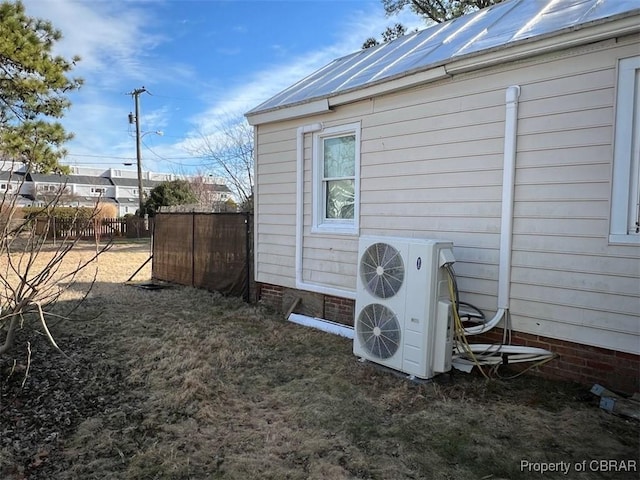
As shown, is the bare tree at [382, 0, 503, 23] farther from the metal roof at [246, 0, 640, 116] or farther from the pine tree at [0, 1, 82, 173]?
the pine tree at [0, 1, 82, 173]

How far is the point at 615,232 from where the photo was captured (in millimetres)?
3318

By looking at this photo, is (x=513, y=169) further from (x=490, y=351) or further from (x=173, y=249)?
(x=173, y=249)

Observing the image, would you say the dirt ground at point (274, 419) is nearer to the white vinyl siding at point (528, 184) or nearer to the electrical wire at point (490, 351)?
the electrical wire at point (490, 351)

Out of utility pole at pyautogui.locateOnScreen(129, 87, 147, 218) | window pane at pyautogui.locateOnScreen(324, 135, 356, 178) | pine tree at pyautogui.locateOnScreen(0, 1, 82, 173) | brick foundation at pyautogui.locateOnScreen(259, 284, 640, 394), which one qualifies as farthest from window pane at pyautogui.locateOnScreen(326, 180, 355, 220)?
utility pole at pyautogui.locateOnScreen(129, 87, 147, 218)

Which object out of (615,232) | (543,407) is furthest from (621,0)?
(543,407)

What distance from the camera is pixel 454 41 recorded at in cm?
483

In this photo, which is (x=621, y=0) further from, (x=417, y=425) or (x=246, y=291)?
(x=246, y=291)

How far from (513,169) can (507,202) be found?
31 centimetres

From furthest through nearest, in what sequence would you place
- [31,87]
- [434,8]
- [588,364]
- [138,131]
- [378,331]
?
1. [138,131]
2. [434,8]
3. [31,87]
4. [378,331]
5. [588,364]

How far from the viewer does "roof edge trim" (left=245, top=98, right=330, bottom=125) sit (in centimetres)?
557

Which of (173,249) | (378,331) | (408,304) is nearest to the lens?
(408,304)

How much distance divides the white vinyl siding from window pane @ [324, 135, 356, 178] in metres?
0.30

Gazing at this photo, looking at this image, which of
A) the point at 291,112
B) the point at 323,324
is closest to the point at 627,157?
the point at 323,324

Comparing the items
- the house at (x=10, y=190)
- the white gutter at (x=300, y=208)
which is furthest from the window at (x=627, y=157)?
the house at (x=10, y=190)
